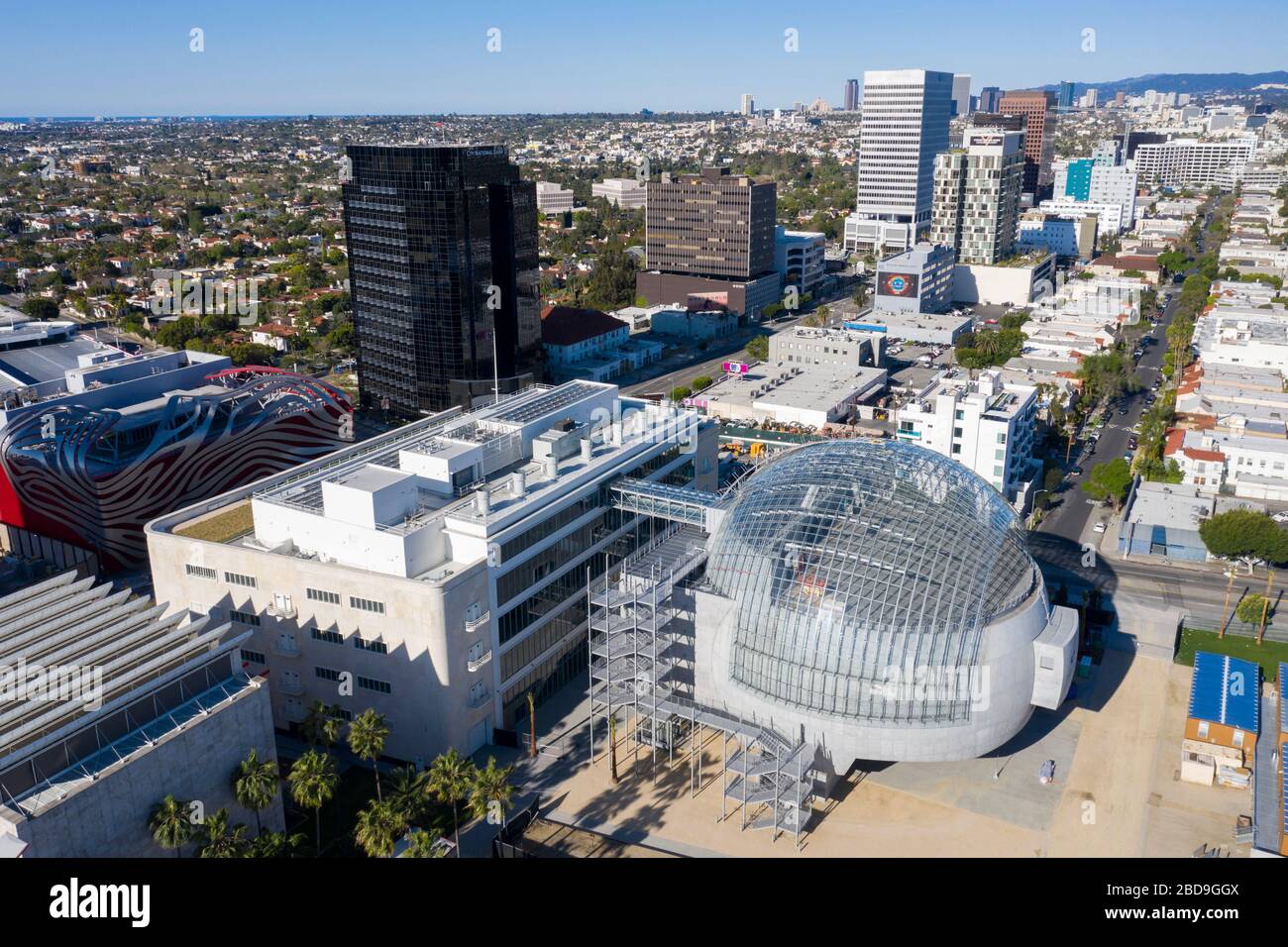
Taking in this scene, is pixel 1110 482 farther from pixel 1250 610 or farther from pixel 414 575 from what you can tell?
pixel 414 575

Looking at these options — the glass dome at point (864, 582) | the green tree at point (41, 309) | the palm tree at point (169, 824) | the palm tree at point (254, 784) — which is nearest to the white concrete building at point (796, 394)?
the glass dome at point (864, 582)

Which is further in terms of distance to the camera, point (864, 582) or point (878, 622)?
point (864, 582)
